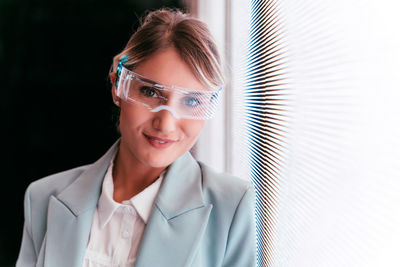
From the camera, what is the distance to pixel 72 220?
1.03 metres

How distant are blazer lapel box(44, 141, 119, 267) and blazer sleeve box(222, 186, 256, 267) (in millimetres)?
419

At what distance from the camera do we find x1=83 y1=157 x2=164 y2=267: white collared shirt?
951mm

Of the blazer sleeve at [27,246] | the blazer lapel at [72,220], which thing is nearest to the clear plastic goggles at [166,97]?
the blazer lapel at [72,220]

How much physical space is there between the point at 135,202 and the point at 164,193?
9cm

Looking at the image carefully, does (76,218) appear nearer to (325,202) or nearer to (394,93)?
(325,202)

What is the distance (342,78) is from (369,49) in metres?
0.07

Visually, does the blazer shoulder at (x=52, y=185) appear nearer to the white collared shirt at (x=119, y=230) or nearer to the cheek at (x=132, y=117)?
the white collared shirt at (x=119, y=230)

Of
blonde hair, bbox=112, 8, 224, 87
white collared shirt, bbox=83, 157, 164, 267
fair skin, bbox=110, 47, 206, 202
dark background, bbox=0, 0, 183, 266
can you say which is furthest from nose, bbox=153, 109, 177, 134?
dark background, bbox=0, 0, 183, 266

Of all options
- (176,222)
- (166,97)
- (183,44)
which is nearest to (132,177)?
(176,222)

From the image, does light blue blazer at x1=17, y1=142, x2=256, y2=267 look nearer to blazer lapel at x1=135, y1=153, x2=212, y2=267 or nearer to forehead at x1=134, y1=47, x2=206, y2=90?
blazer lapel at x1=135, y1=153, x2=212, y2=267

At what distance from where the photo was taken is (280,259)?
799 millimetres

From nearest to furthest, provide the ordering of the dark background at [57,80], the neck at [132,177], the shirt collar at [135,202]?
the shirt collar at [135,202] → the neck at [132,177] → the dark background at [57,80]

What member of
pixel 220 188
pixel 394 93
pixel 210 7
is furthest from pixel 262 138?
pixel 210 7

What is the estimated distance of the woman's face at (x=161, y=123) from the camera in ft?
2.88
